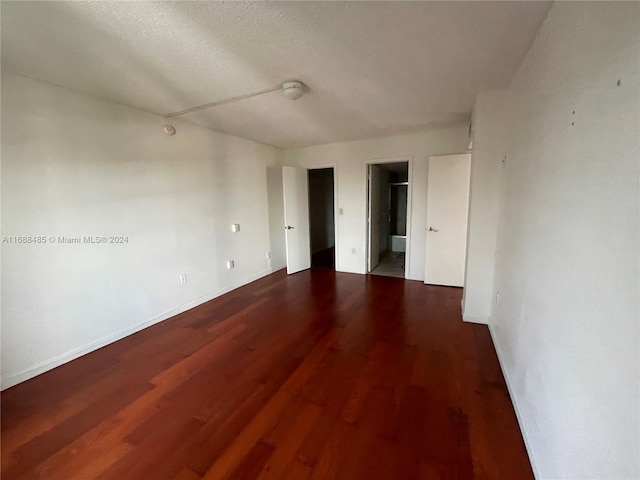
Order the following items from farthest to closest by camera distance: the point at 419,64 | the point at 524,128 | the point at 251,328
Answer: the point at 251,328 < the point at 419,64 < the point at 524,128

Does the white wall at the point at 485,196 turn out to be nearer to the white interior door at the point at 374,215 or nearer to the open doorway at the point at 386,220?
the open doorway at the point at 386,220

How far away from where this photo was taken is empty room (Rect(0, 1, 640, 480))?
0.97m

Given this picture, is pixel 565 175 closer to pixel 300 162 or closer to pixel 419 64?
pixel 419 64

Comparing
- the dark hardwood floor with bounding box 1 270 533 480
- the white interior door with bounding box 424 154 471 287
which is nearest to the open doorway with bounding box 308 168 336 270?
the white interior door with bounding box 424 154 471 287

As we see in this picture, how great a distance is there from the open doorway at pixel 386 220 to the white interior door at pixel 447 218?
659 mm

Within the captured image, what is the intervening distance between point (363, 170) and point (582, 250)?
11.9 feet

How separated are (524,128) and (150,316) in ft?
12.5

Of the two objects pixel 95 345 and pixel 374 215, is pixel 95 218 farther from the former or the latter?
pixel 374 215

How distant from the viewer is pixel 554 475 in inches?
42.6

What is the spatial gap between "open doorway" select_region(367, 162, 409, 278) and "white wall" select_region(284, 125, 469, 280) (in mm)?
196

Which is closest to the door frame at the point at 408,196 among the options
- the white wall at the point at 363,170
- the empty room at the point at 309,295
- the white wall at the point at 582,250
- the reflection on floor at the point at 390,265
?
the white wall at the point at 363,170

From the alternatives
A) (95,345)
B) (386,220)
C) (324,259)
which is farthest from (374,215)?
(95,345)

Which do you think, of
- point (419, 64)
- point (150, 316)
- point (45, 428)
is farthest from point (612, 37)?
point (150, 316)

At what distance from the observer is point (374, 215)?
4.78 metres
